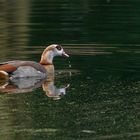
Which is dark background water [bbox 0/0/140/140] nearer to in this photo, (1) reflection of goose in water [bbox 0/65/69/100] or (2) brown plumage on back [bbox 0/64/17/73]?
(1) reflection of goose in water [bbox 0/65/69/100]

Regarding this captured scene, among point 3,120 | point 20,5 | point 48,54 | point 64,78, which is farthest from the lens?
point 20,5

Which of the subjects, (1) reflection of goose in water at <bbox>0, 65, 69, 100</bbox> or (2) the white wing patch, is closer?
(1) reflection of goose in water at <bbox>0, 65, 69, 100</bbox>

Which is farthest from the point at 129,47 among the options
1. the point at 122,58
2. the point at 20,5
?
the point at 20,5

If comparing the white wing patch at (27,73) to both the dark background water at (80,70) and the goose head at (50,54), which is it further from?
the goose head at (50,54)

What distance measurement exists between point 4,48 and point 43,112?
7646 mm

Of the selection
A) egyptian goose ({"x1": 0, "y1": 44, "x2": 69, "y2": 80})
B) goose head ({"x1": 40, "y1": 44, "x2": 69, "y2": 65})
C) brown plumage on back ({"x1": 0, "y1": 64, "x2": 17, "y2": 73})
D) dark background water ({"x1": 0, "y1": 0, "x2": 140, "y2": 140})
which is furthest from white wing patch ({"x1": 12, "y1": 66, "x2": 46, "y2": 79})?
goose head ({"x1": 40, "y1": 44, "x2": 69, "y2": 65})

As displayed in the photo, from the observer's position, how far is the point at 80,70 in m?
17.5

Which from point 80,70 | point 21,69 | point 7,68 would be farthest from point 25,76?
point 80,70

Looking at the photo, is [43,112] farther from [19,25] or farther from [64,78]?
[19,25]

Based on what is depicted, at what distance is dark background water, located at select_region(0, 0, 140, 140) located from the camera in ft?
40.9

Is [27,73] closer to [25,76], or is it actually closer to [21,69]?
[25,76]

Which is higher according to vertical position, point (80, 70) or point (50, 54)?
point (50, 54)

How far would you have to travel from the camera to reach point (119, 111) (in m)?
13.4

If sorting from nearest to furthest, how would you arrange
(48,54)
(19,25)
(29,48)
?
(48,54), (29,48), (19,25)
